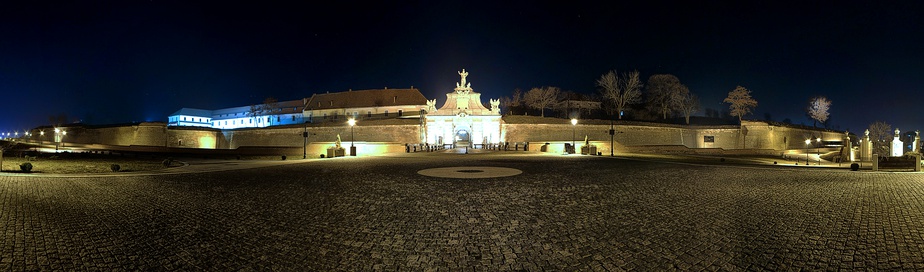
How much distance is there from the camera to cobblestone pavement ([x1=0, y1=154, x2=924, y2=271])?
4684 mm

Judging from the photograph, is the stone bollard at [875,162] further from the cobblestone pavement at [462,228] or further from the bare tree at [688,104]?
the bare tree at [688,104]

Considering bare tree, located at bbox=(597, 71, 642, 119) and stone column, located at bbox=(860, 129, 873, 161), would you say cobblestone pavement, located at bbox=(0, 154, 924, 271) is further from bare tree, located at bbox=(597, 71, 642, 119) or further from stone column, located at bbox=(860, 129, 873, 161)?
bare tree, located at bbox=(597, 71, 642, 119)

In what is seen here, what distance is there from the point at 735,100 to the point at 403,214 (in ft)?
252

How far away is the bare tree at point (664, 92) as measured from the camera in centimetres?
7412

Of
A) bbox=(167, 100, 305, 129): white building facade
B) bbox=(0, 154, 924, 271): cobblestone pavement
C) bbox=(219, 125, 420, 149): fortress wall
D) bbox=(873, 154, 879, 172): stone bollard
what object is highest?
bbox=(167, 100, 305, 129): white building facade

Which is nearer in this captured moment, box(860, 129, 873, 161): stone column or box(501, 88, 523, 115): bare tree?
box(860, 129, 873, 161): stone column

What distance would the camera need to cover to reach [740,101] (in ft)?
224

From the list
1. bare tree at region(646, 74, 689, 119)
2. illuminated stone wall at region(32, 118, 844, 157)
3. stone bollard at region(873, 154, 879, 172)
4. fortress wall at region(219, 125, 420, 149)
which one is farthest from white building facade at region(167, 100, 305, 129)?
Result: stone bollard at region(873, 154, 879, 172)

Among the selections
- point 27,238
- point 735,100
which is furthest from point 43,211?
point 735,100

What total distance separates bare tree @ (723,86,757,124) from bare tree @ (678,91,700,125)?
5386 millimetres

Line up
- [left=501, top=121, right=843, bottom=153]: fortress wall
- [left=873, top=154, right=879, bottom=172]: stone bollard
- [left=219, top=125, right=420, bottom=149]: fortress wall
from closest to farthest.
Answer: [left=873, top=154, right=879, bottom=172]: stone bollard
[left=219, top=125, right=420, bottom=149]: fortress wall
[left=501, top=121, right=843, bottom=153]: fortress wall

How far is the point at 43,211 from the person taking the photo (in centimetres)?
754

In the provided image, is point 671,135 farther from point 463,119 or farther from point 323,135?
point 323,135

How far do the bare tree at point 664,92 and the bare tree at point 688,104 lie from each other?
763mm
